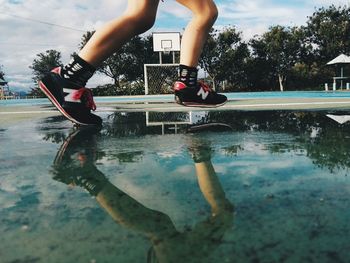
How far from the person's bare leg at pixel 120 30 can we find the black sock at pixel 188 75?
0.44 metres

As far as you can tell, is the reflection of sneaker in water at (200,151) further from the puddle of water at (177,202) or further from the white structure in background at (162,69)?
the white structure in background at (162,69)

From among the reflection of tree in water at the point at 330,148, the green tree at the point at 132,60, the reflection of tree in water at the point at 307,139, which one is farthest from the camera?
the green tree at the point at 132,60

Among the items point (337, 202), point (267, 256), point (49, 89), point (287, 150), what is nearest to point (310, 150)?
point (287, 150)

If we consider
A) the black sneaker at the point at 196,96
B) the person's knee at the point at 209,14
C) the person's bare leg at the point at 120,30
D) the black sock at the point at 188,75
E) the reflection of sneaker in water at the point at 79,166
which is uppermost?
the person's knee at the point at 209,14

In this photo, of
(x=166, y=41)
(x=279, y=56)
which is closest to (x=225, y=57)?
(x=279, y=56)

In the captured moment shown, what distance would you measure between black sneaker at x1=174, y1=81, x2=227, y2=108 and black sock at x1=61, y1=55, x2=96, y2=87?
0.61 meters

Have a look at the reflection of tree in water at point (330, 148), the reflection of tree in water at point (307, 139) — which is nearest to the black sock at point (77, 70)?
the reflection of tree in water at point (307, 139)

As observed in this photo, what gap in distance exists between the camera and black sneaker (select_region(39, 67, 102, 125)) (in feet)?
6.86

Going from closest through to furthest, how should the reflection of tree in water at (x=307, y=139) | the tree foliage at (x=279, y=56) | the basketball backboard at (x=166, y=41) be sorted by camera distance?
the reflection of tree in water at (x=307, y=139)
the basketball backboard at (x=166, y=41)
the tree foliage at (x=279, y=56)

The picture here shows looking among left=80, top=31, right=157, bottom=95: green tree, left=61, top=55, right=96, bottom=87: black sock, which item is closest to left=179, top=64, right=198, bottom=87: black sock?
left=61, top=55, right=96, bottom=87: black sock

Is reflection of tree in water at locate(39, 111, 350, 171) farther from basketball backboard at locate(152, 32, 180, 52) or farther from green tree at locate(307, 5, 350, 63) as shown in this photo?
green tree at locate(307, 5, 350, 63)

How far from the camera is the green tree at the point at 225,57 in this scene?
100 ft

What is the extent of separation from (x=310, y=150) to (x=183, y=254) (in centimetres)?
100

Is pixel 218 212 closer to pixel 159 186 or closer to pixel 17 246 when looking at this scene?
pixel 159 186
